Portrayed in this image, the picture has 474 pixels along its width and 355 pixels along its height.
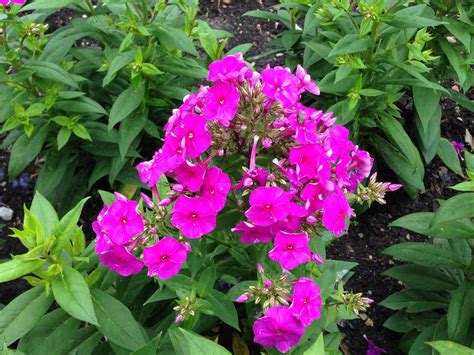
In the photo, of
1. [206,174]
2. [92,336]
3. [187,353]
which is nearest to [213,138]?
[206,174]

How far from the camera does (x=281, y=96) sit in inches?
77.7

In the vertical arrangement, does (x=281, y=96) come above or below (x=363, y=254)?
above

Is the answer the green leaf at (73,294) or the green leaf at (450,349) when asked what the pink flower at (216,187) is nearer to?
the green leaf at (73,294)

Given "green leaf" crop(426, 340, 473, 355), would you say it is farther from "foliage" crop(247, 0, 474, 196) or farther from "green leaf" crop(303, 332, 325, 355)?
"foliage" crop(247, 0, 474, 196)

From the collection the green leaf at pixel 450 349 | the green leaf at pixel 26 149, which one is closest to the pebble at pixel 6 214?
the green leaf at pixel 26 149

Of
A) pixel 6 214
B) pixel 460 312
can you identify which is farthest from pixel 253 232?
pixel 6 214

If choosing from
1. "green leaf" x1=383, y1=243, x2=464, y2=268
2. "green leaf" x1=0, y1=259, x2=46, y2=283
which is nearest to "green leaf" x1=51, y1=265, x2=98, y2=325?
"green leaf" x1=0, y1=259, x2=46, y2=283

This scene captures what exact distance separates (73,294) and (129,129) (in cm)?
156

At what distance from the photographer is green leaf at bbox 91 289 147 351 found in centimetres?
227

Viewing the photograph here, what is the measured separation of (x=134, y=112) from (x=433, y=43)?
206cm

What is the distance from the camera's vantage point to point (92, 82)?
379 cm

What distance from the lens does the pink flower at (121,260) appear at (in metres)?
2.05

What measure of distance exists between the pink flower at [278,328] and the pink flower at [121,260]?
0.51 m

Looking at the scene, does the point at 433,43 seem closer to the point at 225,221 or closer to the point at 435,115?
the point at 435,115
